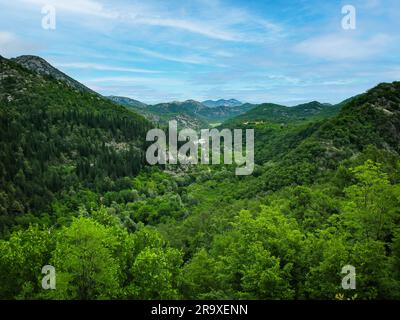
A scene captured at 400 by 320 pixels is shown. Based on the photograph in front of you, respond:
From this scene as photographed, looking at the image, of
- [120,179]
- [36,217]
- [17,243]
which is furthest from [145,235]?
[120,179]

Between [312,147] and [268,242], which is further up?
[312,147]

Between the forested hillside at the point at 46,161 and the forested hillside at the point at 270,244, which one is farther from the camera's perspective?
the forested hillside at the point at 46,161

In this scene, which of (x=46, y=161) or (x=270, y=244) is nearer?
(x=270, y=244)

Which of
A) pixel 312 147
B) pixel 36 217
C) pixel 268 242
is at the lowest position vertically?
pixel 36 217

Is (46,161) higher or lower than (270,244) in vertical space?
higher

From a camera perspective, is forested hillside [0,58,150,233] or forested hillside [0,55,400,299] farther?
forested hillside [0,58,150,233]
